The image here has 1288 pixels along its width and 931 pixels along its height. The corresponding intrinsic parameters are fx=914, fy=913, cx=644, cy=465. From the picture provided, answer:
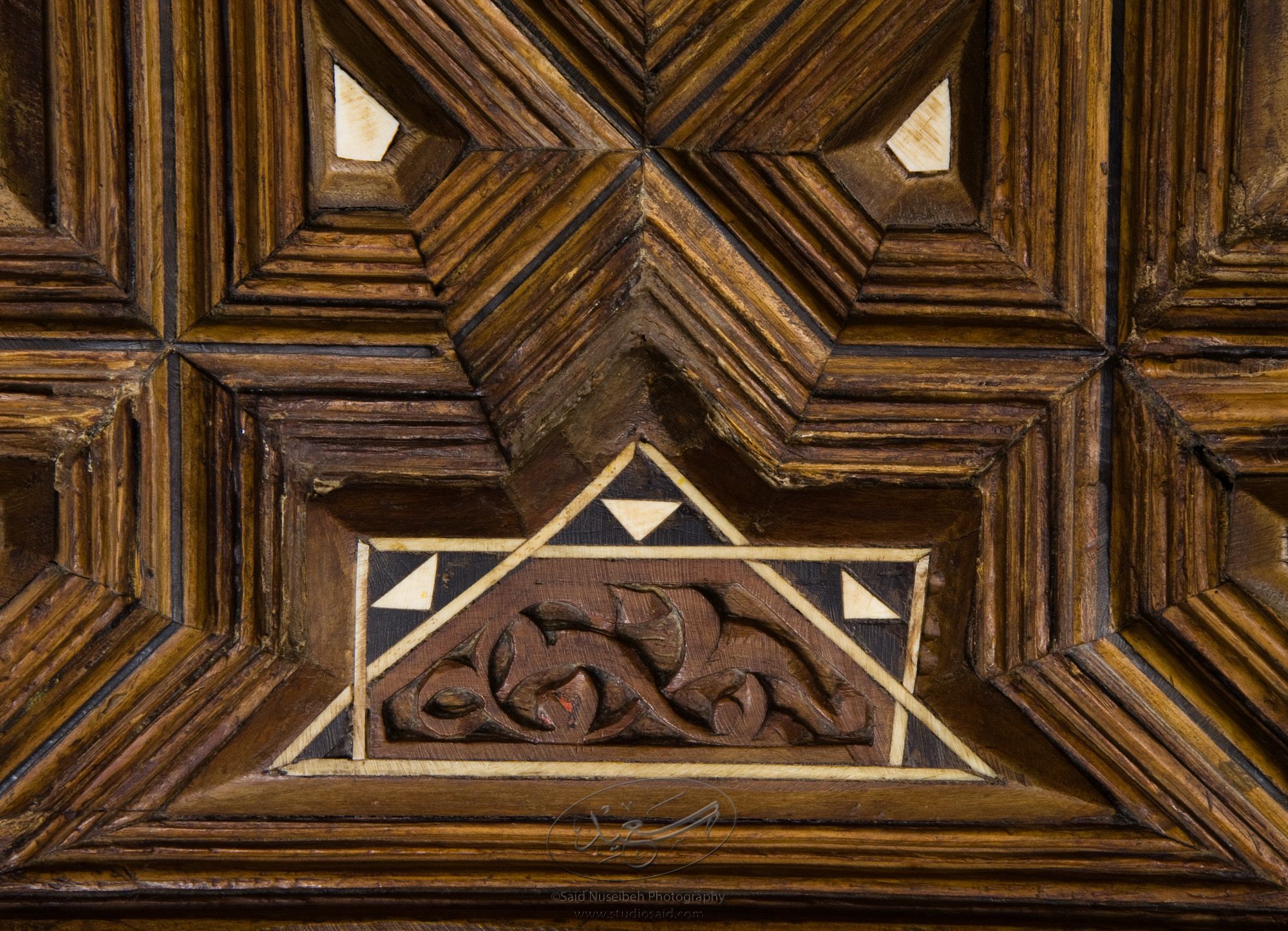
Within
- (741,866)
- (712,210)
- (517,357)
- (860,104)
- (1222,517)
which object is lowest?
(741,866)

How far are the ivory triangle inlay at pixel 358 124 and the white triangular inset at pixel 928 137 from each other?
2.05 ft

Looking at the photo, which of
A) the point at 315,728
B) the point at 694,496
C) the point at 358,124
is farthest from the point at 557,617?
the point at 358,124

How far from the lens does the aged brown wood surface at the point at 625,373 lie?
1.10 meters

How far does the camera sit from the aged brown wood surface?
3.60 ft

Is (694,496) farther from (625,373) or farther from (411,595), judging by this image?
(411,595)

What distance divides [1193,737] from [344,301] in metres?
1.17

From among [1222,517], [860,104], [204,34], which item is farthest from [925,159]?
[204,34]

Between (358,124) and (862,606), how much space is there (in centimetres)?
88

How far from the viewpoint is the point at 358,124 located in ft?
3.69

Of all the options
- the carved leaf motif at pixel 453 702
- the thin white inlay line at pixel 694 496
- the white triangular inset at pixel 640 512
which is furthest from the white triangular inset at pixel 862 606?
the carved leaf motif at pixel 453 702

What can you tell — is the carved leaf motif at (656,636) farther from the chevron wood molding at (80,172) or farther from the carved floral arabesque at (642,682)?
the chevron wood molding at (80,172)

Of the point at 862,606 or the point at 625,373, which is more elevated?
the point at 625,373

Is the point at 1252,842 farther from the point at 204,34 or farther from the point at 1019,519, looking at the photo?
the point at 204,34

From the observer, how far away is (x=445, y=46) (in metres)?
1.09
